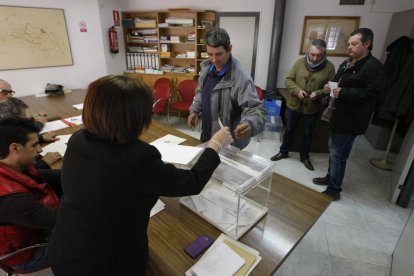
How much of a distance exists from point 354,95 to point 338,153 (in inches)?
24.0

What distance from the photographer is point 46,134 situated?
204 cm

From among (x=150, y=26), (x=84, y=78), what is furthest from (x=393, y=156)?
(x=84, y=78)

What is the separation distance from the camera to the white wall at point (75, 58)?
3.82 m

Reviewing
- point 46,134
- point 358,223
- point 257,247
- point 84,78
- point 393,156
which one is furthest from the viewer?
point 84,78

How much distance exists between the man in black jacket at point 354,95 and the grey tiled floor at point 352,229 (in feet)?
1.39

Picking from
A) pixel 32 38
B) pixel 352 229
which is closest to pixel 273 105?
pixel 352 229

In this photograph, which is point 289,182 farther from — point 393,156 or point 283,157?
Result: point 393,156

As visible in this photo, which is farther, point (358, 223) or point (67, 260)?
point (358, 223)

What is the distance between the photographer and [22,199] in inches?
42.9

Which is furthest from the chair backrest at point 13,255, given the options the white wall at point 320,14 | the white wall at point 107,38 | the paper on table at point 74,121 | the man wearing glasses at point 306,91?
the white wall at point 320,14

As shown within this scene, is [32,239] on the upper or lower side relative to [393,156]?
upper

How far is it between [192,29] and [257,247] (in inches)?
175

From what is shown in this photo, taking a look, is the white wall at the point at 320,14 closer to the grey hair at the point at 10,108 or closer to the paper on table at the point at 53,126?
the paper on table at the point at 53,126

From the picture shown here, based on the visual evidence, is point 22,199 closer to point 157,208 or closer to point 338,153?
point 157,208
